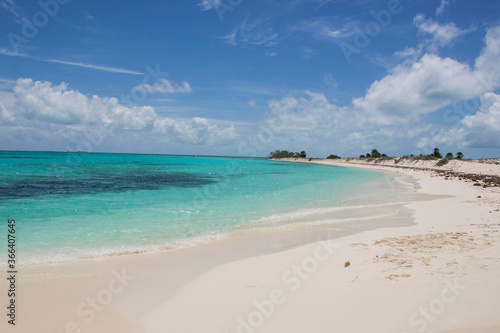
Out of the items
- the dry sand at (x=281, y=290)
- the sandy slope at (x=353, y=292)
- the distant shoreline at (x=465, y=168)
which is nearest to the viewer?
the sandy slope at (x=353, y=292)

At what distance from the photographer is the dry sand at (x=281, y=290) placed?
4.59 metres

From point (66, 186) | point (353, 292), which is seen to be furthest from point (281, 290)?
point (66, 186)

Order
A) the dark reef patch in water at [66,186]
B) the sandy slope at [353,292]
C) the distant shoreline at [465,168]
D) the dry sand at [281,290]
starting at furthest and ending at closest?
1. the distant shoreline at [465,168]
2. the dark reef patch in water at [66,186]
3. the dry sand at [281,290]
4. the sandy slope at [353,292]

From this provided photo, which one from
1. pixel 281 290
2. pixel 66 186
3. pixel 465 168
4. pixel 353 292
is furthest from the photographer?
pixel 465 168

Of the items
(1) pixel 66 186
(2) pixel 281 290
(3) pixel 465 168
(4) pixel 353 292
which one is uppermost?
(3) pixel 465 168

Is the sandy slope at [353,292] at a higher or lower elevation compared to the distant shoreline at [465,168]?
lower

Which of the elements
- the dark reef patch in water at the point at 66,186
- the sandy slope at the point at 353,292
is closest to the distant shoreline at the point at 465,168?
the sandy slope at the point at 353,292

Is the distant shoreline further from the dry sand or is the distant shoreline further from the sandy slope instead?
the dry sand

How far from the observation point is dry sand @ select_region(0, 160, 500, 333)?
15.1 feet

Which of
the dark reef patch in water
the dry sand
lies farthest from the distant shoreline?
the dark reef patch in water

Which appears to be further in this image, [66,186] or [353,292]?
[66,186]

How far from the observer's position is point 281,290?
586 centimetres

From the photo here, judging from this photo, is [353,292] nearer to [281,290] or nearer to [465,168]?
[281,290]

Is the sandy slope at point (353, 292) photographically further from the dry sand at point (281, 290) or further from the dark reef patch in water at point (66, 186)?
the dark reef patch in water at point (66, 186)
